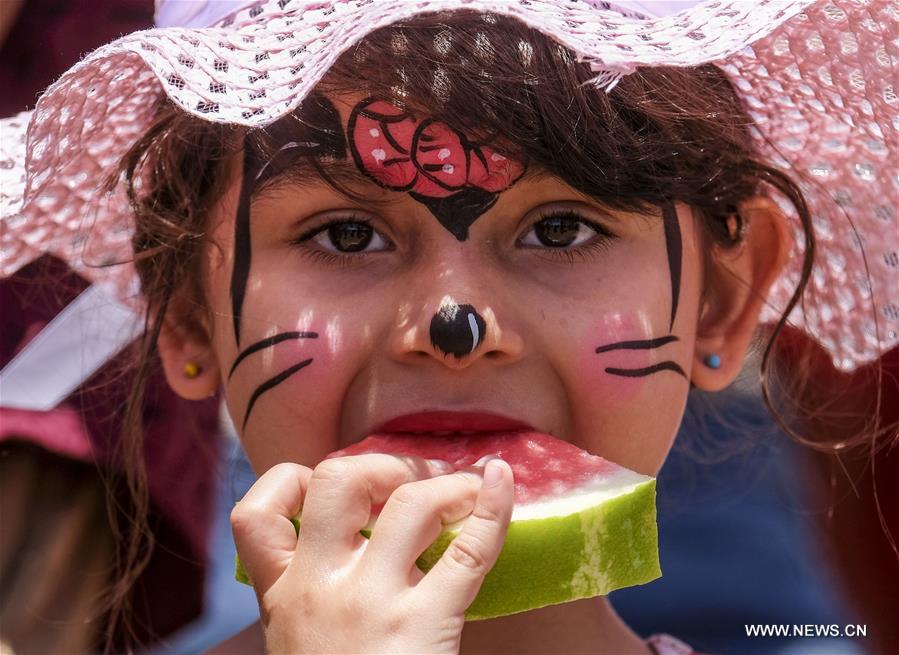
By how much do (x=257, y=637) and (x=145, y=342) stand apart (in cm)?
80

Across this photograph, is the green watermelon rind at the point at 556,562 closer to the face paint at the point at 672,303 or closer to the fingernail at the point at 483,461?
the fingernail at the point at 483,461

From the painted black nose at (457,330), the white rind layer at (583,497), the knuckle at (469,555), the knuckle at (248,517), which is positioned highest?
the painted black nose at (457,330)

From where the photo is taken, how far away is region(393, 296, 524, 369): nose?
186 cm

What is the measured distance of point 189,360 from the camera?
2.52 metres

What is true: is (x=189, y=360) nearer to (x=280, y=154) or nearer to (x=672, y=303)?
(x=280, y=154)

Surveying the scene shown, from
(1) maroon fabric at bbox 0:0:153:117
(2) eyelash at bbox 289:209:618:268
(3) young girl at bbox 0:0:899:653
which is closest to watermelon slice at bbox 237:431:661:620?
(3) young girl at bbox 0:0:899:653

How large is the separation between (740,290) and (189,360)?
1.33 m

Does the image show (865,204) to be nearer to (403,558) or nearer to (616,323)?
(616,323)

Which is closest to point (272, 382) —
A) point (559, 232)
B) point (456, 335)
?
point (456, 335)

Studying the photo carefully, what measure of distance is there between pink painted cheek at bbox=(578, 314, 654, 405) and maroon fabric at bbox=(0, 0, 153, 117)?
1.38m

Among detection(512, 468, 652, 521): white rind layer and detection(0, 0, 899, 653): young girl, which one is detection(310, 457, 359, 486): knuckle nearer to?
detection(0, 0, 899, 653): young girl

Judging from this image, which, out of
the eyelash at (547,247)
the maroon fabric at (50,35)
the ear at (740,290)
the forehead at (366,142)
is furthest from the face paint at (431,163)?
the maroon fabric at (50,35)

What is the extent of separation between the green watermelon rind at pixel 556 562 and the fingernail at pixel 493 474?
0.13 metres

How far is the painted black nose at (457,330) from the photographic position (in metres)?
1.85
